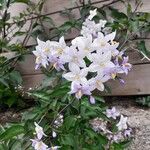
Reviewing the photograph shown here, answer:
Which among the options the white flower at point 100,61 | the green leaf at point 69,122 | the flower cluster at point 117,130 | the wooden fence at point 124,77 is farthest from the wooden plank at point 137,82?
the white flower at point 100,61

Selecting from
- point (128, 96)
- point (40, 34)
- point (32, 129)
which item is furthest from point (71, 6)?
point (32, 129)

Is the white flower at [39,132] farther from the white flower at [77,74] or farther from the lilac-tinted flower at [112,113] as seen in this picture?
the lilac-tinted flower at [112,113]

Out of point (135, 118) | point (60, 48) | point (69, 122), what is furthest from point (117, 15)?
point (60, 48)

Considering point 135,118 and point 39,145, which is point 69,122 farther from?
point 135,118

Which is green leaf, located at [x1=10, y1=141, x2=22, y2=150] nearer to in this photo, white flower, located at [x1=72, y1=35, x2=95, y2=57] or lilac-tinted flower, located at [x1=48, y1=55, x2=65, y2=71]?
lilac-tinted flower, located at [x1=48, y1=55, x2=65, y2=71]

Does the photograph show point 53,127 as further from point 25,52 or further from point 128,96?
point 25,52

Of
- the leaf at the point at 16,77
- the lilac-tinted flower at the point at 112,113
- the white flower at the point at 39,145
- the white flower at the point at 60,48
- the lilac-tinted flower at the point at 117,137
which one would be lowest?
the lilac-tinted flower at the point at 117,137
